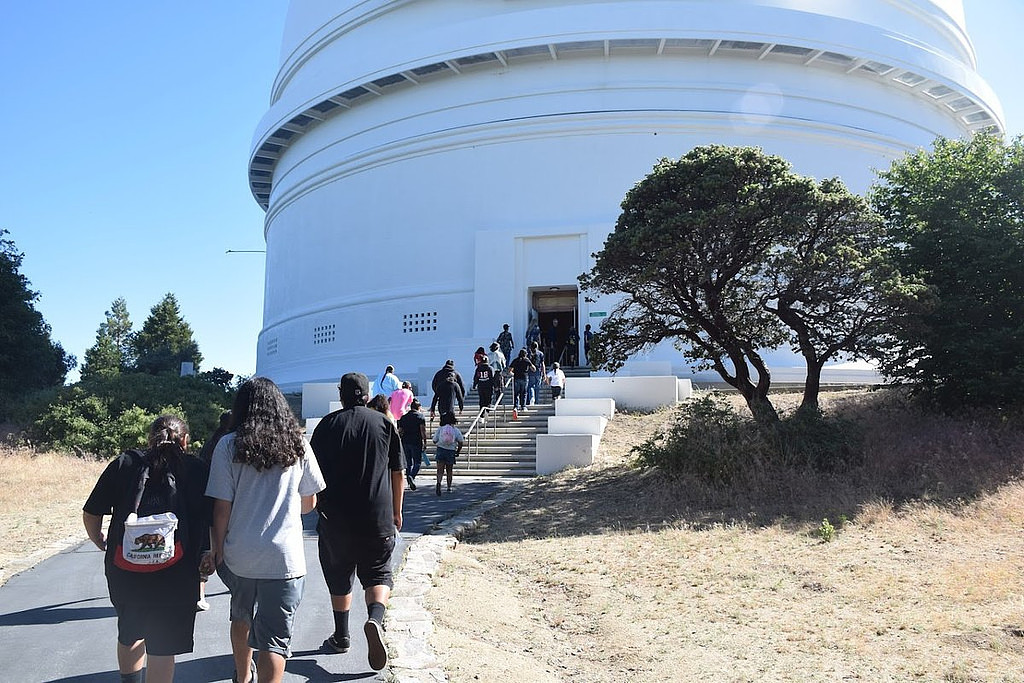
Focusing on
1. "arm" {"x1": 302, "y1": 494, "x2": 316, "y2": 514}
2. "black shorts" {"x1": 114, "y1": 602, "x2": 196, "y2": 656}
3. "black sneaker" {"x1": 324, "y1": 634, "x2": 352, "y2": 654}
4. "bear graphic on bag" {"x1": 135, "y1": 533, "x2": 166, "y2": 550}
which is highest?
"arm" {"x1": 302, "y1": 494, "x2": 316, "y2": 514}

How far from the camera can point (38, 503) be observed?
38.9 ft

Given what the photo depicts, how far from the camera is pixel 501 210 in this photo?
24.1 metres

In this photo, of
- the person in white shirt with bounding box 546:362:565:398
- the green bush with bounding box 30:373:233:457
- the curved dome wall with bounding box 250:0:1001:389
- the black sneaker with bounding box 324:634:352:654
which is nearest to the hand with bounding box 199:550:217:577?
the black sneaker with bounding box 324:634:352:654

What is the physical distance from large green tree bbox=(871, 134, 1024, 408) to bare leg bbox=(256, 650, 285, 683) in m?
10.9

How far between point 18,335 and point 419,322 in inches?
490

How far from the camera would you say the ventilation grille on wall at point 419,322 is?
24.4 meters

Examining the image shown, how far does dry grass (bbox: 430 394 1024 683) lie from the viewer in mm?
5621

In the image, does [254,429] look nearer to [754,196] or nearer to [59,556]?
[59,556]

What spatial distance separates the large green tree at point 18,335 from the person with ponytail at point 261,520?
24112 millimetres

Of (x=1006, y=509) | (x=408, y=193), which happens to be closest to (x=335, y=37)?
(x=408, y=193)

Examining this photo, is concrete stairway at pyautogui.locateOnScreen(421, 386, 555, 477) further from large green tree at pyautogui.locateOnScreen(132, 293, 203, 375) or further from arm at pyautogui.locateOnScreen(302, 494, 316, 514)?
large green tree at pyautogui.locateOnScreen(132, 293, 203, 375)

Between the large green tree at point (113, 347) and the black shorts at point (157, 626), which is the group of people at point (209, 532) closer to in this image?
the black shorts at point (157, 626)

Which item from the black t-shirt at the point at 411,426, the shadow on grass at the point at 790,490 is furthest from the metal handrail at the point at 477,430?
the black t-shirt at the point at 411,426

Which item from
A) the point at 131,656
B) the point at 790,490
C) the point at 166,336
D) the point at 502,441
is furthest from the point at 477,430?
the point at 166,336
